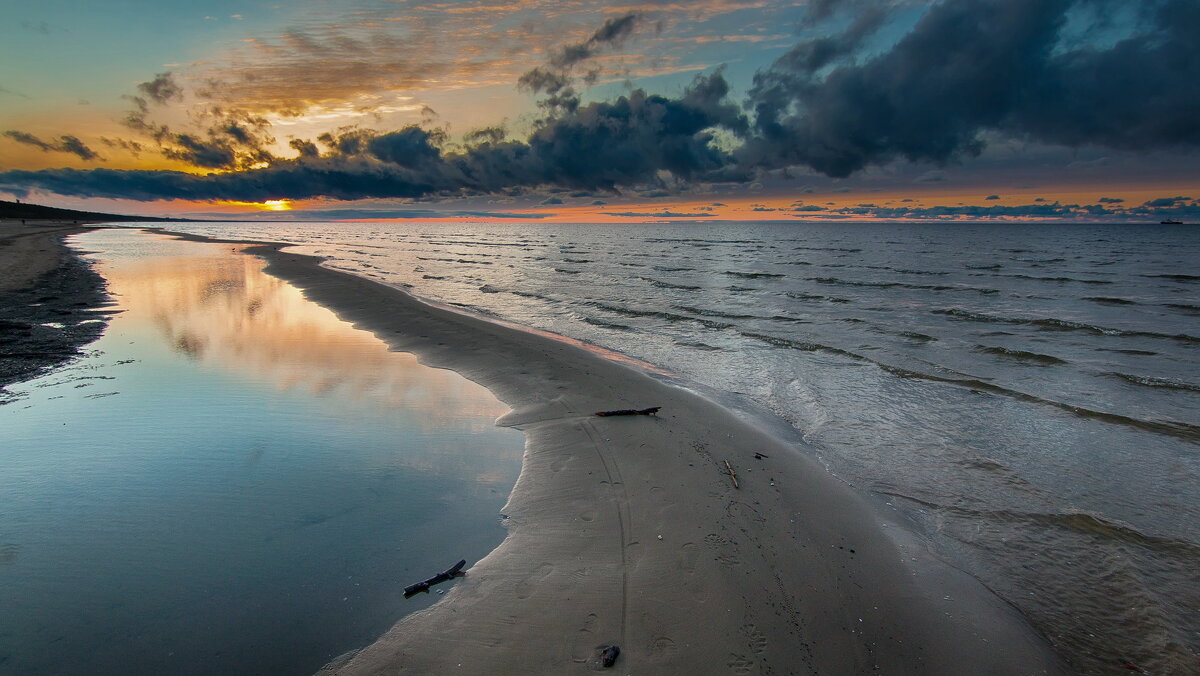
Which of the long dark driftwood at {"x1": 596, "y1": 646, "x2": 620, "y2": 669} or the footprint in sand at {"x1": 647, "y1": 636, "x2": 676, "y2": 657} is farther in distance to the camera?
the footprint in sand at {"x1": 647, "y1": 636, "x2": 676, "y2": 657}

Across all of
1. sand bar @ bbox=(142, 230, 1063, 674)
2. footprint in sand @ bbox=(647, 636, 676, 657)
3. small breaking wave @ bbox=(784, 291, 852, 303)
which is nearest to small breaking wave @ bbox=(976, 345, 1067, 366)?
small breaking wave @ bbox=(784, 291, 852, 303)

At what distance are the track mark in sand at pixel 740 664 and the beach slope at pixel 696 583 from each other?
0.02 m

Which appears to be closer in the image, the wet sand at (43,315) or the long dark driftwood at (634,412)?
the long dark driftwood at (634,412)

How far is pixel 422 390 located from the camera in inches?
456

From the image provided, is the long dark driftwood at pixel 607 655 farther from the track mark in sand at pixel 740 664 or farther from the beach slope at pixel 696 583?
the track mark in sand at pixel 740 664

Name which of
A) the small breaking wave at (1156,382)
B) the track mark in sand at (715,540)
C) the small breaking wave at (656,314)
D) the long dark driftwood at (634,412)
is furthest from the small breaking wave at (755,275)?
the track mark in sand at (715,540)

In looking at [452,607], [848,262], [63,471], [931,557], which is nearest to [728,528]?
[931,557]

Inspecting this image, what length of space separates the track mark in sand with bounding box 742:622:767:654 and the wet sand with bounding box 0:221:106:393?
13.8m

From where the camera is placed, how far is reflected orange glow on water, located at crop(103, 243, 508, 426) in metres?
11.1

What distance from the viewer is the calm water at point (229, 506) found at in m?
4.30

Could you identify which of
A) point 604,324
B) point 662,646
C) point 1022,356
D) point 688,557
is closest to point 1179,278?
point 1022,356

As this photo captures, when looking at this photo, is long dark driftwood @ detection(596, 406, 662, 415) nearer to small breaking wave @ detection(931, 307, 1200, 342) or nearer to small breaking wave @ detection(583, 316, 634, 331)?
small breaking wave @ detection(583, 316, 634, 331)

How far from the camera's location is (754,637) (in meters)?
4.57

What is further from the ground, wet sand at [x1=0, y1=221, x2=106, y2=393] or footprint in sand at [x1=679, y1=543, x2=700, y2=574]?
wet sand at [x1=0, y1=221, x2=106, y2=393]
